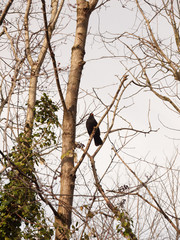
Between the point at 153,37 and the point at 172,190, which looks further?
the point at 153,37

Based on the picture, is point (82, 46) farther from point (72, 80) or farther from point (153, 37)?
point (153, 37)

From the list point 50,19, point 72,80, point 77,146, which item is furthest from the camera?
point 50,19

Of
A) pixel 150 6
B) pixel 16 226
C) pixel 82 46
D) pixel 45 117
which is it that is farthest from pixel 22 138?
pixel 150 6

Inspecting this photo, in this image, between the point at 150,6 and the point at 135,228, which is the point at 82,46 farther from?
the point at 135,228

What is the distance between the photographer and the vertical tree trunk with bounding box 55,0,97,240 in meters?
3.51

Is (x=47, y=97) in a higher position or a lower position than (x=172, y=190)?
higher

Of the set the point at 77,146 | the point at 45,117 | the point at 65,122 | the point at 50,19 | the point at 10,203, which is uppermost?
the point at 50,19

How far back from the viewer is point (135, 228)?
3.89 meters

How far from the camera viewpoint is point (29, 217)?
15.7 ft

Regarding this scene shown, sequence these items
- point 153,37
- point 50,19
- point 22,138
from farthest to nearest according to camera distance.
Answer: point 50,19 < point 22,138 < point 153,37

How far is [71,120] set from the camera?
3885 mm

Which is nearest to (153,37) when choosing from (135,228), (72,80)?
(72,80)

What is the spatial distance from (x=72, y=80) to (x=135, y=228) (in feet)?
7.03

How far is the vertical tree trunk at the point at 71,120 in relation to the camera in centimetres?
351
